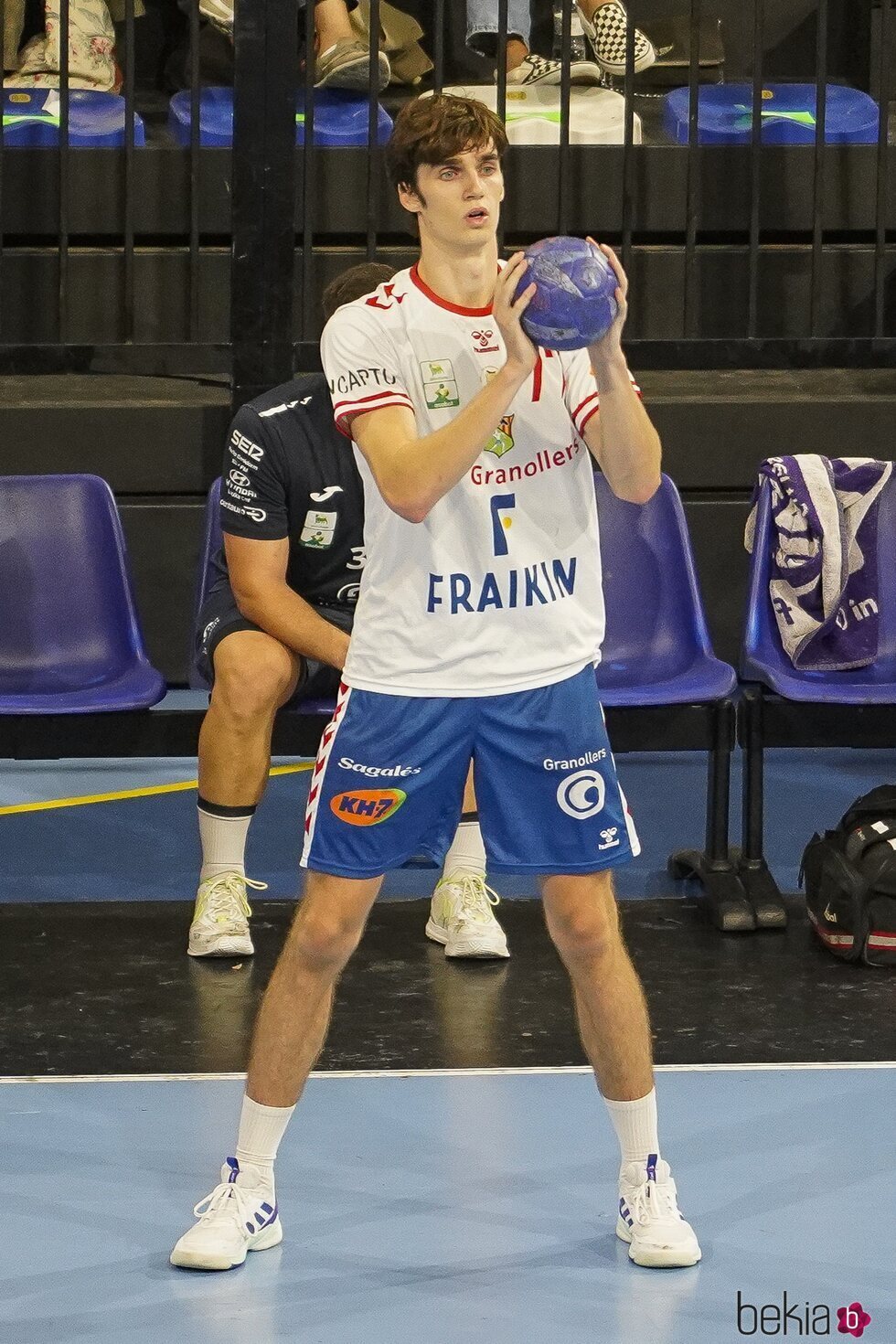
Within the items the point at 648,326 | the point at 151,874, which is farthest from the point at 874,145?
the point at 151,874

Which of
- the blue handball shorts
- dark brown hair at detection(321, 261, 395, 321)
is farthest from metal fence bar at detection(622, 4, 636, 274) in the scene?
the blue handball shorts

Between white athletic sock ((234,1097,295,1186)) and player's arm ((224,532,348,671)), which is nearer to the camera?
white athletic sock ((234,1097,295,1186))

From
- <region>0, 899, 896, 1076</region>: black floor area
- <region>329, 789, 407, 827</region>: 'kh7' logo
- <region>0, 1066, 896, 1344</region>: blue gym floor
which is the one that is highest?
<region>329, 789, 407, 827</region>: 'kh7' logo

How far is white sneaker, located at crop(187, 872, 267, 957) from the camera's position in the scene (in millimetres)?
4398

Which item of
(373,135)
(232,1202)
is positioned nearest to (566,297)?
(232,1202)

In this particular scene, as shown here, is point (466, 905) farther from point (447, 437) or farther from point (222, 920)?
point (447, 437)

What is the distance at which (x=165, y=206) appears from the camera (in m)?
6.79

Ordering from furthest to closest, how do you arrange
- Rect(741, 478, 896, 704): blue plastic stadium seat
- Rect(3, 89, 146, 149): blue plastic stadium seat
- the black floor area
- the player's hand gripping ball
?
1. Rect(3, 89, 146, 149): blue plastic stadium seat
2. Rect(741, 478, 896, 704): blue plastic stadium seat
3. the black floor area
4. the player's hand gripping ball

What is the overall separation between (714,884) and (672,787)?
3.85 ft

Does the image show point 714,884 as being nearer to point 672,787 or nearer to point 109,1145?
point 672,787

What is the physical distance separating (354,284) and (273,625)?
2.57ft

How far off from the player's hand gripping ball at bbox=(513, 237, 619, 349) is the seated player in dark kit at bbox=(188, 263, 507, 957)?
5.83ft

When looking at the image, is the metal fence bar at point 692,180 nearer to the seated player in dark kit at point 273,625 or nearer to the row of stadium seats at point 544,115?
the row of stadium seats at point 544,115

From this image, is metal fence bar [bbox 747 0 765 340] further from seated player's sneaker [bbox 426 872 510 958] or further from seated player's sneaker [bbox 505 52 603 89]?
seated player's sneaker [bbox 426 872 510 958]
